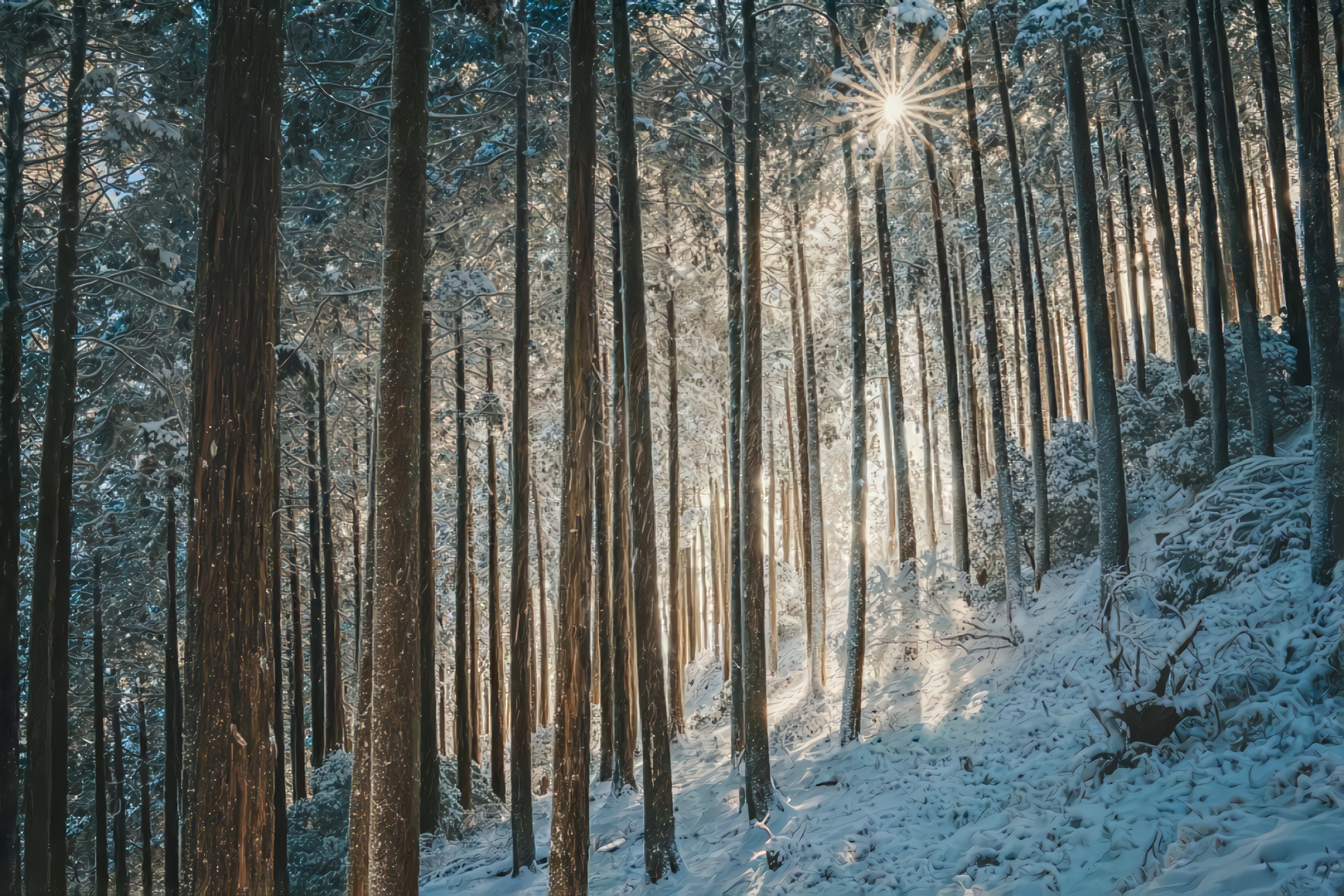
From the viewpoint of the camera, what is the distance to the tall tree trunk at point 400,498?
4781 millimetres

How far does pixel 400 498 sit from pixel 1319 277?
9171mm

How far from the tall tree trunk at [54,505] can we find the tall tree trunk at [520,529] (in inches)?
221

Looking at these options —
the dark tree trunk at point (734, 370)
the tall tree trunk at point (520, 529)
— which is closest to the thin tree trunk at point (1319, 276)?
the dark tree trunk at point (734, 370)

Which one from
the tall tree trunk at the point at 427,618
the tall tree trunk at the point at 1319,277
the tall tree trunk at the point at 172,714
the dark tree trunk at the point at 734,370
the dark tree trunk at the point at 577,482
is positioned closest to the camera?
the dark tree trunk at the point at 577,482

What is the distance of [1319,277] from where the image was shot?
22.7ft

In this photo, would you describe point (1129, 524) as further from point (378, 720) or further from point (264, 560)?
point (264, 560)

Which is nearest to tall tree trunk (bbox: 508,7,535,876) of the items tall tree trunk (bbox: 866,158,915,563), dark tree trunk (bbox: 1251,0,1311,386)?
tall tree trunk (bbox: 866,158,915,563)

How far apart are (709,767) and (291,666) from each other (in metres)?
10.4

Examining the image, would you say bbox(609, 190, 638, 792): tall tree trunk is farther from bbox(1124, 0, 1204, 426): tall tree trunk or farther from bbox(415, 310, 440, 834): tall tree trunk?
bbox(1124, 0, 1204, 426): tall tree trunk

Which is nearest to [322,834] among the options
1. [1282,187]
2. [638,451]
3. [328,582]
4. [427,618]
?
[328,582]

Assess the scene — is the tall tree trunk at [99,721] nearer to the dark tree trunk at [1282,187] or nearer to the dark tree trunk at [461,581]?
the dark tree trunk at [461,581]

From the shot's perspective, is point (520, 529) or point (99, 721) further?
point (99, 721)

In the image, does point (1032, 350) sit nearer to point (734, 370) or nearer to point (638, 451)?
point (734, 370)

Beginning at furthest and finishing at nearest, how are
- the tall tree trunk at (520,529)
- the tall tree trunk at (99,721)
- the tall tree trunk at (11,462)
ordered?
1. the tall tree trunk at (99,721)
2. the tall tree trunk at (520,529)
3. the tall tree trunk at (11,462)
